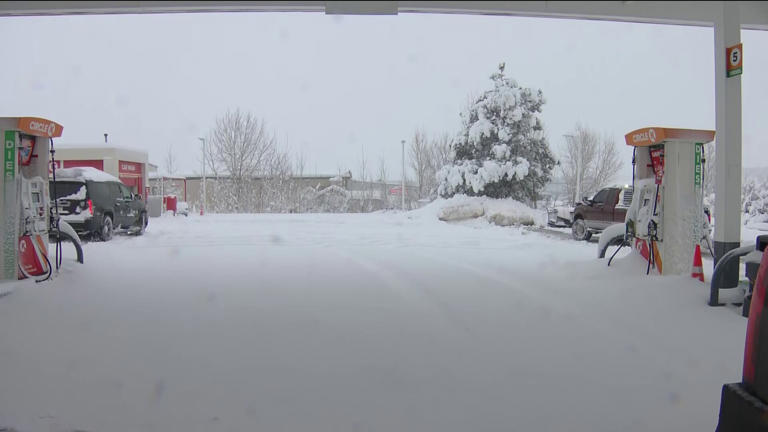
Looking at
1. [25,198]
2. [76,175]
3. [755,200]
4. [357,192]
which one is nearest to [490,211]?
[755,200]

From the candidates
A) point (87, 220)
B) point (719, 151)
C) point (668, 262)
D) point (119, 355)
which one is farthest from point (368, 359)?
point (87, 220)

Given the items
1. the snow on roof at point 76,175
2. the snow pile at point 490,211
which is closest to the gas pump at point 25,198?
the snow on roof at point 76,175

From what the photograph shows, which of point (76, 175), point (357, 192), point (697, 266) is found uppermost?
point (357, 192)

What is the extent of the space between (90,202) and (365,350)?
11469 mm

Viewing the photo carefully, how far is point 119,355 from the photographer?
4355 mm

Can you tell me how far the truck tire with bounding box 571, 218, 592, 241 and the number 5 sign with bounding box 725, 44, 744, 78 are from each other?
8.19m

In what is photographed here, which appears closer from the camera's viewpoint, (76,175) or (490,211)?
(76,175)

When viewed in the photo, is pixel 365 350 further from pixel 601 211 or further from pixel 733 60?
pixel 601 211

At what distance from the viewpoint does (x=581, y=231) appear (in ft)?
49.3

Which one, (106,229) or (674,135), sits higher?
(674,135)

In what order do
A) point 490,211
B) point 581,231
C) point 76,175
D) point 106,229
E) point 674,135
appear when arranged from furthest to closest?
1. point 490,211
2. point 581,231
3. point 106,229
4. point 76,175
5. point 674,135

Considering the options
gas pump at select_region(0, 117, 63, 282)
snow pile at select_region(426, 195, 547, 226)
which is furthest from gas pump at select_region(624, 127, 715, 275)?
snow pile at select_region(426, 195, 547, 226)

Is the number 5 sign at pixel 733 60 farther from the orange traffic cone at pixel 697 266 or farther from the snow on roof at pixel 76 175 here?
the snow on roof at pixel 76 175

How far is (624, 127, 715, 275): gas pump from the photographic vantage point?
23.2 feet
